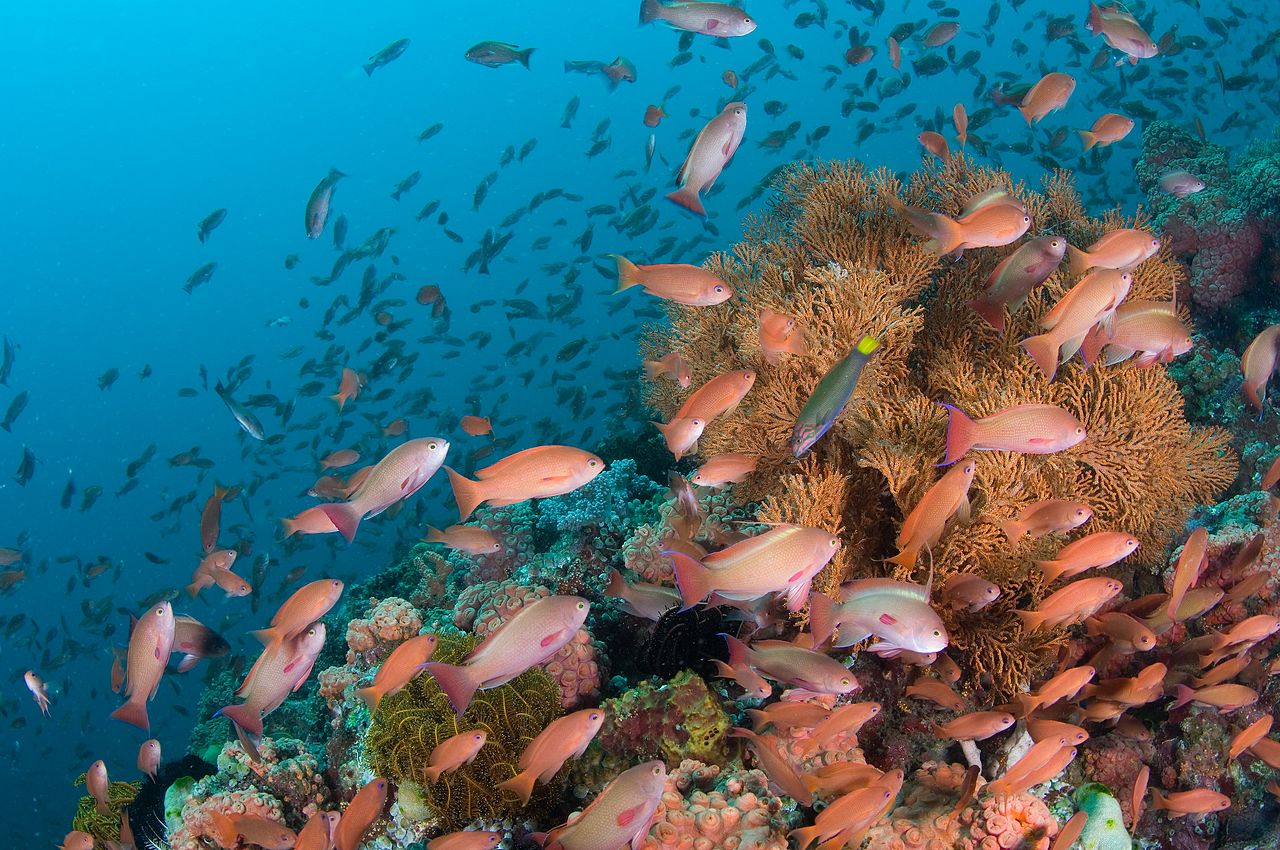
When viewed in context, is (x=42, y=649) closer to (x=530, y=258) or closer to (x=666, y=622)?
(x=666, y=622)

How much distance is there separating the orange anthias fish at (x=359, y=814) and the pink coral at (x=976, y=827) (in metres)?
2.30

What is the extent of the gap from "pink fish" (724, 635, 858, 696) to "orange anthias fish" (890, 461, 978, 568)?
0.69 metres

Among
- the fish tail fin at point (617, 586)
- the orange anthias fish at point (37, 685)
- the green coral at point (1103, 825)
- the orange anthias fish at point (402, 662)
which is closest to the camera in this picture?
the orange anthias fish at point (402, 662)

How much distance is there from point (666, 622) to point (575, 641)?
0.66m

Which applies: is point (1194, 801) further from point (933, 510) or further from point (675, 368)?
point (675, 368)

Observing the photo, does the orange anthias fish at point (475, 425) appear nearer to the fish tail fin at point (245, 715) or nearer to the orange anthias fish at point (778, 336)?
the orange anthias fish at point (778, 336)

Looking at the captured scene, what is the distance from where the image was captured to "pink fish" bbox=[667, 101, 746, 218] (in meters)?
4.15

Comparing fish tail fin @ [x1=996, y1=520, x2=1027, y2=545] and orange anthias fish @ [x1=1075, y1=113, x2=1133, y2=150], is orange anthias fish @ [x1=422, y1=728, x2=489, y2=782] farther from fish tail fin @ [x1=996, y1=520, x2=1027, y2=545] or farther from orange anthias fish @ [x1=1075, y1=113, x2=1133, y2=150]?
orange anthias fish @ [x1=1075, y1=113, x2=1133, y2=150]

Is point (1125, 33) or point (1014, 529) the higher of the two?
point (1125, 33)

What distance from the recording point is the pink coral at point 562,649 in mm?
4262

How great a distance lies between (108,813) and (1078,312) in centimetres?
806

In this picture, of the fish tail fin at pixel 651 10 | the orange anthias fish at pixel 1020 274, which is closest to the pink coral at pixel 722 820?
the orange anthias fish at pixel 1020 274

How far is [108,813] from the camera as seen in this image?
572cm

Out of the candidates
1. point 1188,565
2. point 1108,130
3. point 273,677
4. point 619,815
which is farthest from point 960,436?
point 1108,130
